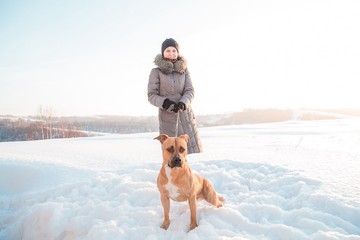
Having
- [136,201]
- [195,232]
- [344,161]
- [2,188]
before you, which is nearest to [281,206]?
[195,232]

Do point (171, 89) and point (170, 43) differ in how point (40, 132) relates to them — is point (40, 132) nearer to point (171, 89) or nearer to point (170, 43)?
point (171, 89)

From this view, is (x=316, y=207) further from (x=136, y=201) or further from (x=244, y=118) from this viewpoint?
(x=244, y=118)

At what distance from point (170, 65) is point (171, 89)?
0.40 m

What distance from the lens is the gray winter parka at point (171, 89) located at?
191 inches

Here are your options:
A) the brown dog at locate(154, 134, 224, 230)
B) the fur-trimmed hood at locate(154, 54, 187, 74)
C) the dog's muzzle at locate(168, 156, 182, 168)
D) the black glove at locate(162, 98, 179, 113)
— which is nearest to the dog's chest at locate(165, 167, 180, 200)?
the brown dog at locate(154, 134, 224, 230)

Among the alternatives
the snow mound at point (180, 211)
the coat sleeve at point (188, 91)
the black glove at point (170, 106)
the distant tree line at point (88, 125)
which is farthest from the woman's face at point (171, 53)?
the distant tree line at point (88, 125)

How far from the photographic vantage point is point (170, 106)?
463 cm

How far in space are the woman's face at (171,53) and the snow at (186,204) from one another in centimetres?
228

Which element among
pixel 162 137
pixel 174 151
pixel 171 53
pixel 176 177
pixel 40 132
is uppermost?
pixel 171 53

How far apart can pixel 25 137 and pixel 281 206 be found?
280 feet

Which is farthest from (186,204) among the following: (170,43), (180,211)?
(170,43)

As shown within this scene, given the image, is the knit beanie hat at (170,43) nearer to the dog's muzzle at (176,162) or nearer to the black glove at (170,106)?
the black glove at (170,106)

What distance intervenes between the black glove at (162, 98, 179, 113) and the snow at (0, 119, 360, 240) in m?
1.44

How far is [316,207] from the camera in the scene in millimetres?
4148
